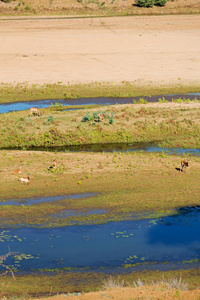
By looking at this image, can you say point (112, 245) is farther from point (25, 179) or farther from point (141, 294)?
point (25, 179)

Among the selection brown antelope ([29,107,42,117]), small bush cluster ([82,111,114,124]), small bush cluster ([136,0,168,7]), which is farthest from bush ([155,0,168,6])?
brown antelope ([29,107,42,117])

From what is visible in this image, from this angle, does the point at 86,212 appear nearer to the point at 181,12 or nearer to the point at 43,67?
the point at 43,67

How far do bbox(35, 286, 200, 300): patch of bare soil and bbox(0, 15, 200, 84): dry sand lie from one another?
31.2 m

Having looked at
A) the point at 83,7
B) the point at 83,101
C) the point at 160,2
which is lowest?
the point at 83,101

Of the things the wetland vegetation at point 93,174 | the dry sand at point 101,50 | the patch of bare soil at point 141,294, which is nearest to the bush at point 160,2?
the dry sand at point 101,50

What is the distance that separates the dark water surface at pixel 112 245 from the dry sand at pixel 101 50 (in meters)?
25.6

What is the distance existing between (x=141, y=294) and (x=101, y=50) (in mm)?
42686

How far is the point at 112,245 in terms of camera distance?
52.1ft

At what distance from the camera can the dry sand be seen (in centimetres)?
4322

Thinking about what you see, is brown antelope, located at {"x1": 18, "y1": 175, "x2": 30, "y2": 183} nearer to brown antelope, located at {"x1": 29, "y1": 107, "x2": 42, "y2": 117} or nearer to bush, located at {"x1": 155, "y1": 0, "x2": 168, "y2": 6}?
brown antelope, located at {"x1": 29, "y1": 107, "x2": 42, "y2": 117}

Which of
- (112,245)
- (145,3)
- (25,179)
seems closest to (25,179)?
(25,179)

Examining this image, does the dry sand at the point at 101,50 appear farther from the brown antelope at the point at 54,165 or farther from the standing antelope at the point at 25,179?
the standing antelope at the point at 25,179

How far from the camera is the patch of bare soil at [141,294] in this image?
11.1 m

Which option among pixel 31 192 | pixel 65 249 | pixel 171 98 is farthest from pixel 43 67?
pixel 65 249
